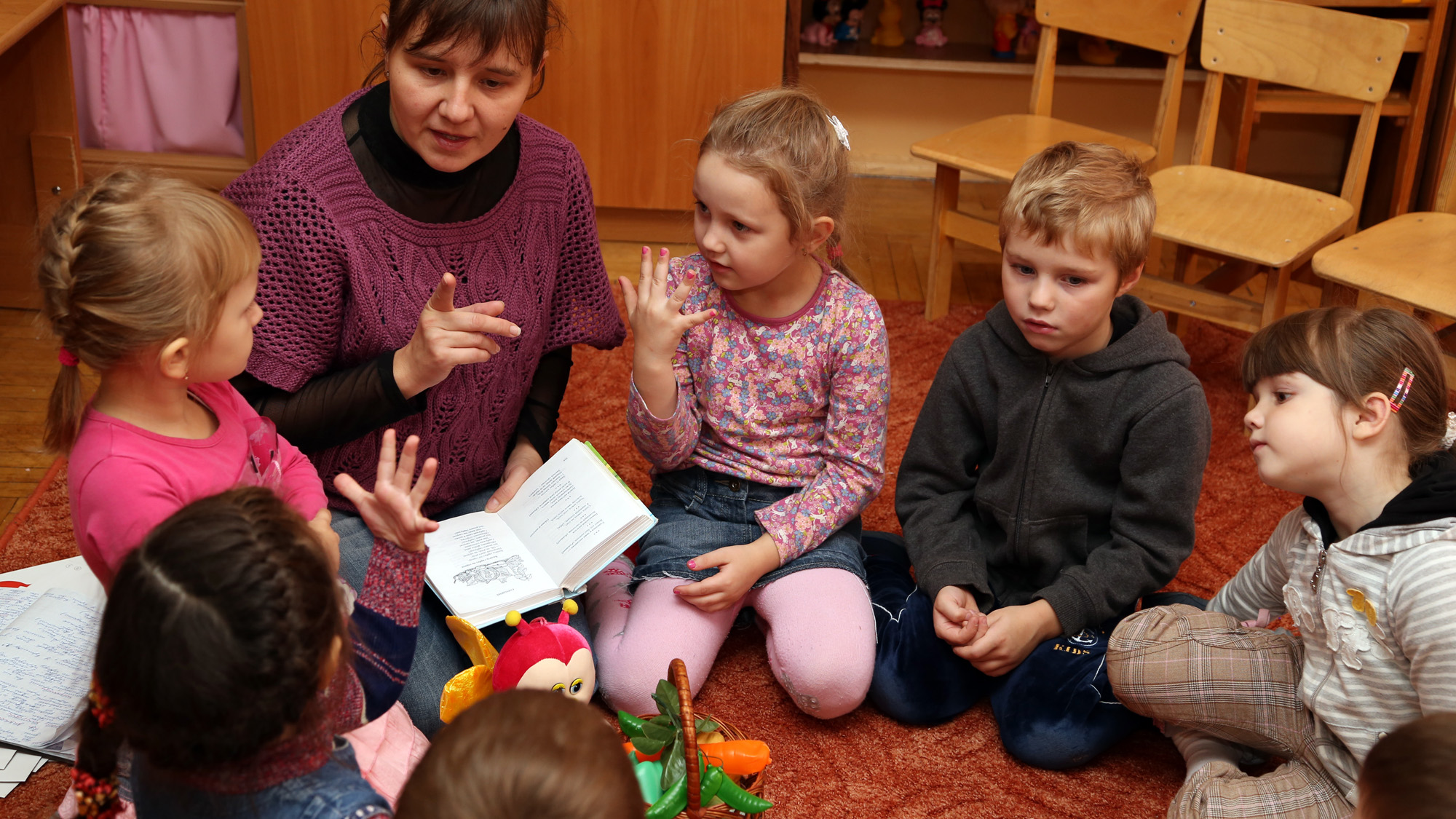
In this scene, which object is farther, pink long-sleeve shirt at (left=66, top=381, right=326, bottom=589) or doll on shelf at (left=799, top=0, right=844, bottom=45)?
doll on shelf at (left=799, top=0, right=844, bottom=45)

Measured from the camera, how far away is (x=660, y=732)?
4.31 feet

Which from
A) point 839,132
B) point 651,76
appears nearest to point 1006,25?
point 651,76

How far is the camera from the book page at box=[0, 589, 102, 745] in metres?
1.41

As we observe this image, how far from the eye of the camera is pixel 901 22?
3.72 meters

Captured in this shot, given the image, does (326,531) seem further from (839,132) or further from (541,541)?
(839,132)

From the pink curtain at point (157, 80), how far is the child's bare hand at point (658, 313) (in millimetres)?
1951

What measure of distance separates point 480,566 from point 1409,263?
1.67 metres

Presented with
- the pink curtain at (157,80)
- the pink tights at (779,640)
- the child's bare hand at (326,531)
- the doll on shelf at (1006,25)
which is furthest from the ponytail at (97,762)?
the doll on shelf at (1006,25)

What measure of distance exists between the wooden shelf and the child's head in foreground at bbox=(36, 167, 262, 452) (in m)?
2.59

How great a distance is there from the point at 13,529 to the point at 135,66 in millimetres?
1555

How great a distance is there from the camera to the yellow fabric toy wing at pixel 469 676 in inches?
54.6

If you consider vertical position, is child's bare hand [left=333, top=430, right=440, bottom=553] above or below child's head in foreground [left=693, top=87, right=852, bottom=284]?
below

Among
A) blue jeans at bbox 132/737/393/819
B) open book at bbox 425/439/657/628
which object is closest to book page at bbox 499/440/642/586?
open book at bbox 425/439/657/628

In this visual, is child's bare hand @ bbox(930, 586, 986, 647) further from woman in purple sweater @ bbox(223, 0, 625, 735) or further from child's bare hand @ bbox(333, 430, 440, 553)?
child's bare hand @ bbox(333, 430, 440, 553)
